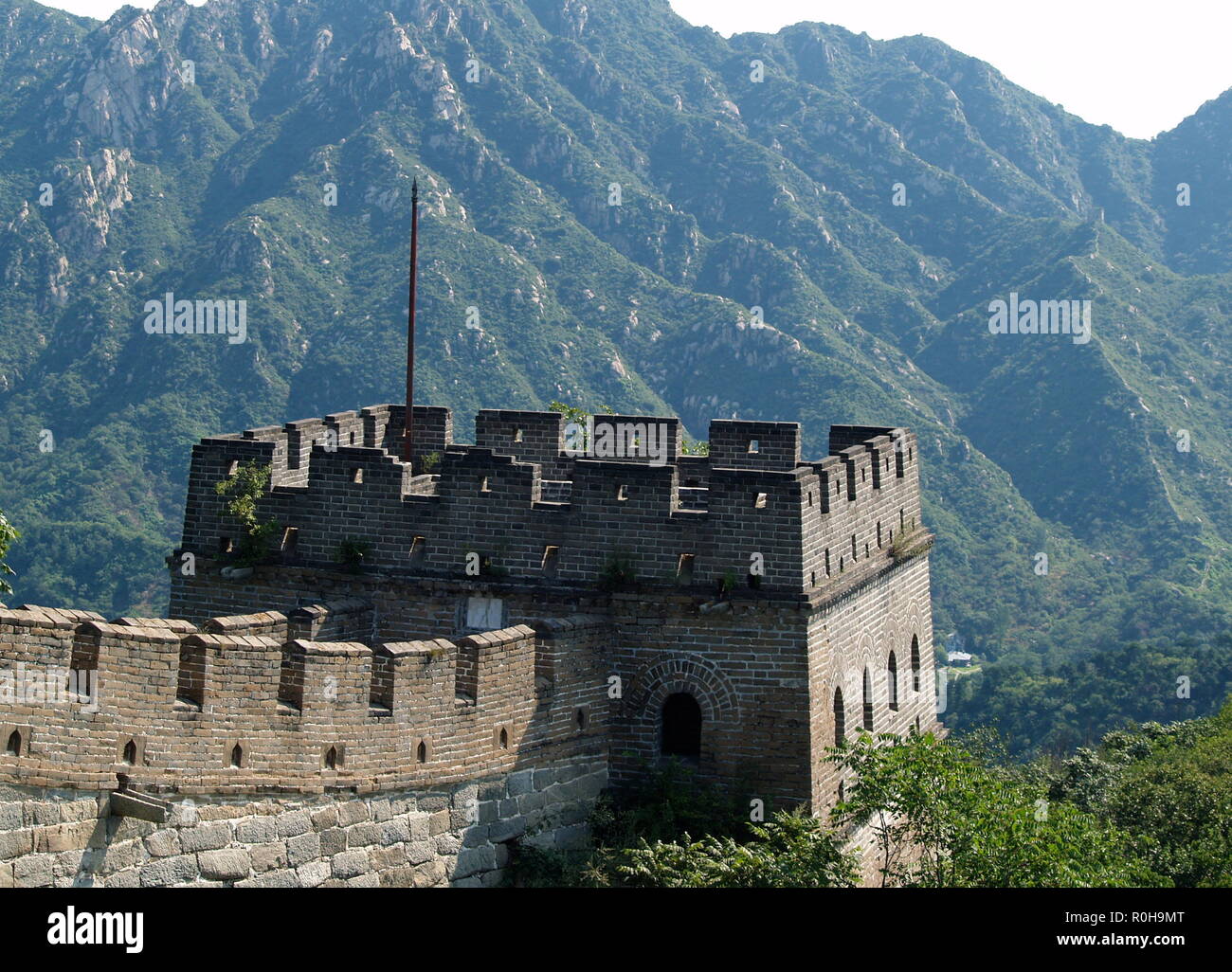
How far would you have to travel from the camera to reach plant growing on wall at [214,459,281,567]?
882 inches

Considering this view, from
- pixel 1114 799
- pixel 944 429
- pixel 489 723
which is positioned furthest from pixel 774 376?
pixel 489 723

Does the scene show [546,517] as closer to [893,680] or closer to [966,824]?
[966,824]

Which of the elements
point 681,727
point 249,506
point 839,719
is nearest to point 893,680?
point 839,719

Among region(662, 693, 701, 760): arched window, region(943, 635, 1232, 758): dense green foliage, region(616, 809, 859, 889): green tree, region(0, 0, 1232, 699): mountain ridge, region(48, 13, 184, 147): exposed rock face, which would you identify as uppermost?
region(48, 13, 184, 147): exposed rock face

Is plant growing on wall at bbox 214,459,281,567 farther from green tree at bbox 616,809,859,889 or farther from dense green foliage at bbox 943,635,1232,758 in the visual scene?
dense green foliage at bbox 943,635,1232,758

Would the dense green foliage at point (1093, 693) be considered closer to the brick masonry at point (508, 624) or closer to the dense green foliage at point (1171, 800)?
the dense green foliage at point (1171, 800)

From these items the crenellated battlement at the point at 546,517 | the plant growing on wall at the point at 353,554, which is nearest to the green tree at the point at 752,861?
the crenellated battlement at the point at 546,517

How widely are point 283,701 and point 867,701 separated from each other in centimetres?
872

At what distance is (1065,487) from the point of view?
141000 mm

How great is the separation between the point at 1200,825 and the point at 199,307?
125 metres

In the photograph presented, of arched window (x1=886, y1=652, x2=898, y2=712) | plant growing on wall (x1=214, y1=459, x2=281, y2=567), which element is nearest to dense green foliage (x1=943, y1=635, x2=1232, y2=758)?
arched window (x1=886, y1=652, x2=898, y2=712)

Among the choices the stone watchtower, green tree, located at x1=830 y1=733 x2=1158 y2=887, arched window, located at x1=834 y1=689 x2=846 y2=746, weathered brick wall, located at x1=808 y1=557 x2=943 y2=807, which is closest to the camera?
green tree, located at x1=830 y1=733 x2=1158 y2=887

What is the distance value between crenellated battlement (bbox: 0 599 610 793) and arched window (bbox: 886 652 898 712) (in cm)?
531

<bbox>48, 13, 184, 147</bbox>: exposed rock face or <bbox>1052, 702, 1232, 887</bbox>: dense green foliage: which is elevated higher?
<bbox>48, 13, 184, 147</bbox>: exposed rock face
